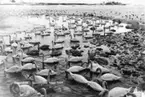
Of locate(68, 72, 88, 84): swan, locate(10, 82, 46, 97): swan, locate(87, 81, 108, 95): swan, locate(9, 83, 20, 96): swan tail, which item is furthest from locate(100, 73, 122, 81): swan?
locate(9, 83, 20, 96): swan tail

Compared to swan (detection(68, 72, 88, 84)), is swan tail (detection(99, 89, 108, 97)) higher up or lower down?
lower down

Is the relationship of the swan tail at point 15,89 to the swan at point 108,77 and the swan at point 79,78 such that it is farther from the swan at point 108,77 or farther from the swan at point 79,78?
the swan at point 108,77

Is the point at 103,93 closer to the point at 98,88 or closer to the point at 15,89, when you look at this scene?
the point at 98,88

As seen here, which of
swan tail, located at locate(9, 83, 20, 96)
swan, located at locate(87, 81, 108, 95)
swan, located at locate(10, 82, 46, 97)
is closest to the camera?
swan, located at locate(10, 82, 46, 97)

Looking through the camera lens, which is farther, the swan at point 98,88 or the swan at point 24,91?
the swan at point 98,88

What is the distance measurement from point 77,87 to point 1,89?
4601 millimetres

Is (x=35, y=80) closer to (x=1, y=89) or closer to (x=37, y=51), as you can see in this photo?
(x=1, y=89)

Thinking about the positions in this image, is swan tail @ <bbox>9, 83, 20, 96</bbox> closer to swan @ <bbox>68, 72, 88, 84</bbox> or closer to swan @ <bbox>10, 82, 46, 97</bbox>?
swan @ <bbox>10, 82, 46, 97</bbox>

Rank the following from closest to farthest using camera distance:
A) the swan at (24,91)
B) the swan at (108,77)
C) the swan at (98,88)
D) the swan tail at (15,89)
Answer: the swan at (24,91) < the swan tail at (15,89) < the swan at (98,88) < the swan at (108,77)

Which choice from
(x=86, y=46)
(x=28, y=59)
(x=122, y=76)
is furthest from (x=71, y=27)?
(x=122, y=76)

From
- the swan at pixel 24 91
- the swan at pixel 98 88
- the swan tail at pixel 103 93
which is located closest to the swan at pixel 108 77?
the swan at pixel 98 88

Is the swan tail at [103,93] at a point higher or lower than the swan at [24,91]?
lower

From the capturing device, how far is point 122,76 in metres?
16.4

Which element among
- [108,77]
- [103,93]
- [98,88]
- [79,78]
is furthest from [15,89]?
[108,77]
